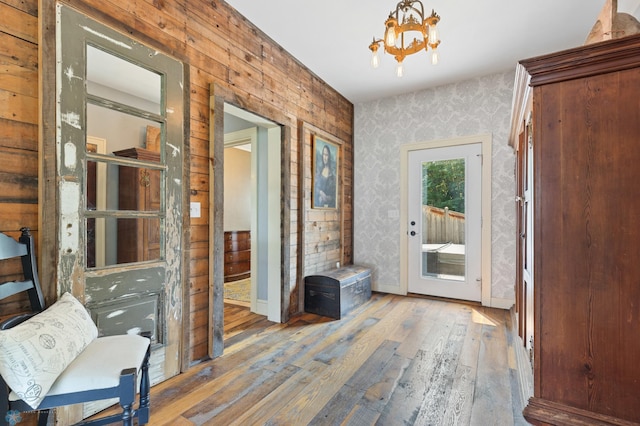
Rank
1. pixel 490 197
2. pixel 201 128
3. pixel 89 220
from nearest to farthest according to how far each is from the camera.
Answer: pixel 89 220 → pixel 201 128 → pixel 490 197

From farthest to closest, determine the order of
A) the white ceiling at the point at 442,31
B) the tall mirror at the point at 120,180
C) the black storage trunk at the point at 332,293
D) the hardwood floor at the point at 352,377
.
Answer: the black storage trunk at the point at 332,293
the white ceiling at the point at 442,31
the hardwood floor at the point at 352,377
the tall mirror at the point at 120,180

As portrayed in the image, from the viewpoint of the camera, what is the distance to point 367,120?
4465 mm

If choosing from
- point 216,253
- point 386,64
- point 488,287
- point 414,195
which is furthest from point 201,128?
point 488,287

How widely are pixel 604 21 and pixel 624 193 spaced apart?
79 cm

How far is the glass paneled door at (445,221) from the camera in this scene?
375cm

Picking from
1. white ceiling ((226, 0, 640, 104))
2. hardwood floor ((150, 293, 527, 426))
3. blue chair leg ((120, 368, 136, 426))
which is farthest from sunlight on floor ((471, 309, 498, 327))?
blue chair leg ((120, 368, 136, 426))

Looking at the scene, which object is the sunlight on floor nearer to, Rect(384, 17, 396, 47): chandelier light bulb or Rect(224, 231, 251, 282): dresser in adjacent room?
Rect(384, 17, 396, 47): chandelier light bulb

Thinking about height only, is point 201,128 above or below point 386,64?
below

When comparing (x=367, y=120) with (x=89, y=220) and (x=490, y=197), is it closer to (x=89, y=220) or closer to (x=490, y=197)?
(x=490, y=197)

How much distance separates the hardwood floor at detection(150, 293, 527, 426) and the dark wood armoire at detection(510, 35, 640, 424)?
2.14 ft

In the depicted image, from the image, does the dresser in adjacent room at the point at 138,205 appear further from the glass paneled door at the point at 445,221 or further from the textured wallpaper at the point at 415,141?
the glass paneled door at the point at 445,221

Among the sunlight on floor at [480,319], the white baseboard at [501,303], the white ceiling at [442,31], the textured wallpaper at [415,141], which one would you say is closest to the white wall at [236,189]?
the textured wallpaper at [415,141]

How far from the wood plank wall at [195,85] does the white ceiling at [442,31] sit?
24 centimetres

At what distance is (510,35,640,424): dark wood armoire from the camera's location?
109 cm
